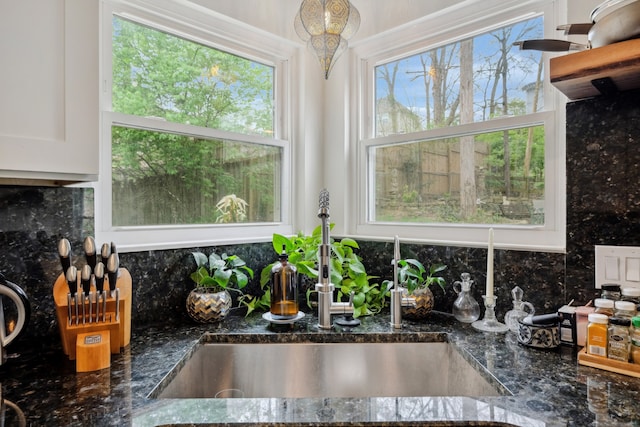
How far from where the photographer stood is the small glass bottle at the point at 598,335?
3.28 feet

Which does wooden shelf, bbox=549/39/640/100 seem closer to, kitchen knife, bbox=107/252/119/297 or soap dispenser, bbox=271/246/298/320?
soap dispenser, bbox=271/246/298/320

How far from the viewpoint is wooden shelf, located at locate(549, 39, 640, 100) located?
92cm

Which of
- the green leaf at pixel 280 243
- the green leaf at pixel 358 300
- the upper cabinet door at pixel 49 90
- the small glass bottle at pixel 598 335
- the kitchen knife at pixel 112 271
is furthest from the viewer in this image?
the green leaf at pixel 280 243

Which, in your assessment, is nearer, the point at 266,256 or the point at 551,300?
the point at 551,300

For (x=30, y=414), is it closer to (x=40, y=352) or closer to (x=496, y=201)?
(x=40, y=352)

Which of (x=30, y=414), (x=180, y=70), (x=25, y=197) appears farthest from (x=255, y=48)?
(x=30, y=414)

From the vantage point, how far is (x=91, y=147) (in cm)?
104

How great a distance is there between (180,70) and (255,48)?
0.40 metres

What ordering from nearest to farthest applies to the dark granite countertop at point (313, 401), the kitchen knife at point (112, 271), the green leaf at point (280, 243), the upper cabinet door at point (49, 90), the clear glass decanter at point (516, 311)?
the dark granite countertop at point (313, 401) → the upper cabinet door at point (49, 90) → the kitchen knife at point (112, 271) → the clear glass decanter at point (516, 311) → the green leaf at point (280, 243)

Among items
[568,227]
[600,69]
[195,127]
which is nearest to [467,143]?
[568,227]

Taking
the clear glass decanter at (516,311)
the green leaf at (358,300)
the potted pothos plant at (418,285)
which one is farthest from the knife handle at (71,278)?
the clear glass decanter at (516,311)

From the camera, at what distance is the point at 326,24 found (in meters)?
1.40

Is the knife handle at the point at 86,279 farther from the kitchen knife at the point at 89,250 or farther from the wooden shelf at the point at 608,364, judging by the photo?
the wooden shelf at the point at 608,364

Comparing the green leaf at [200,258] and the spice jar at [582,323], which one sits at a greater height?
the green leaf at [200,258]
